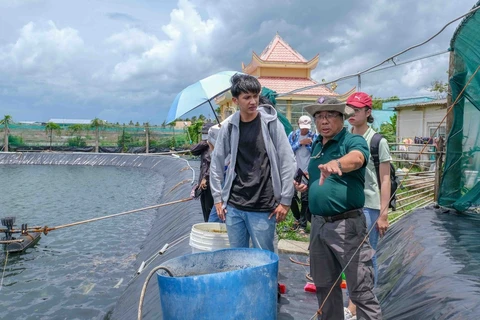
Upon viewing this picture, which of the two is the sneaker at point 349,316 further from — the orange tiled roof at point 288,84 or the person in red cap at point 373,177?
the orange tiled roof at point 288,84

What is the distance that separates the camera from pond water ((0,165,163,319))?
5633 millimetres

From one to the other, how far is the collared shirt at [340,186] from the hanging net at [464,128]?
2877 millimetres

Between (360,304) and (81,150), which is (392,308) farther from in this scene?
(81,150)

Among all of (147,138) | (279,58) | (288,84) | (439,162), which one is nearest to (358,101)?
(439,162)

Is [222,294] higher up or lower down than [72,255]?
higher up

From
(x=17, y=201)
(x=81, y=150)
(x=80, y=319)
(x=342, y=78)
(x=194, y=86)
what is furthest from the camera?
(x=81, y=150)

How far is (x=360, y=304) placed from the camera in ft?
8.85

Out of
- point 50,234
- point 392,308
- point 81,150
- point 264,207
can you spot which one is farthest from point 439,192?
point 81,150

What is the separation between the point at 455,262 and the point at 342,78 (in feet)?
10.3

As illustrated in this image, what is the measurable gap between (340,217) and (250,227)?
732 millimetres

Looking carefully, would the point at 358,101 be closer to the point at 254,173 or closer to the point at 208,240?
the point at 254,173

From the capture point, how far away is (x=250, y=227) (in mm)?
3203

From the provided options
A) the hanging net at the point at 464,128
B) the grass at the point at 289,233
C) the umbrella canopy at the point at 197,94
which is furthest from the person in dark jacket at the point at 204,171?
the hanging net at the point at 464,128

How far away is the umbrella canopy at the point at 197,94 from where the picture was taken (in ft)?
17.6
